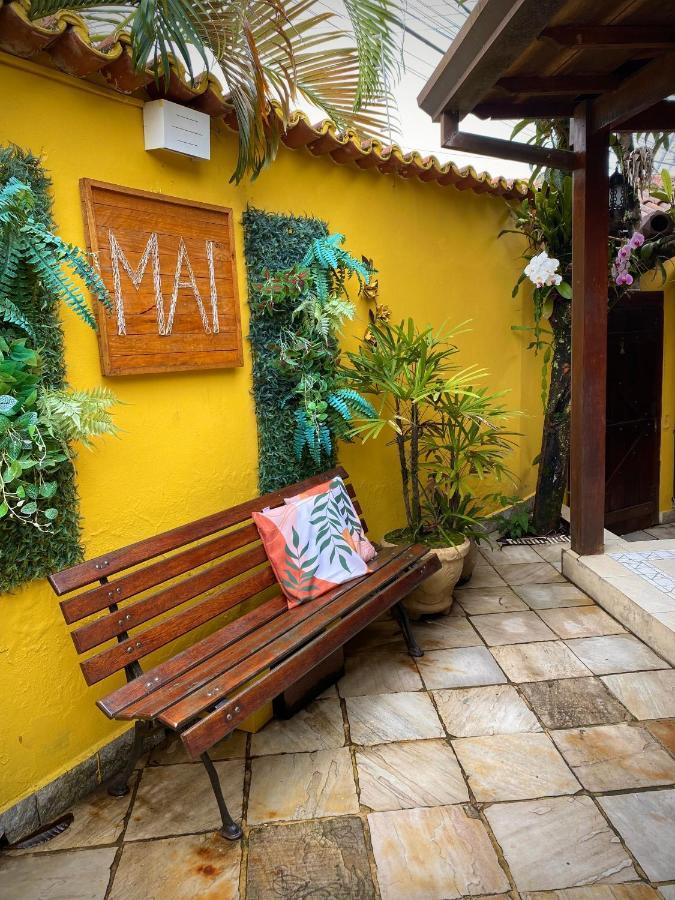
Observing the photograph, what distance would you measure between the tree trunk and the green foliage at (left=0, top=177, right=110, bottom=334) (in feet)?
12.4

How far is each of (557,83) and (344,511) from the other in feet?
8.24

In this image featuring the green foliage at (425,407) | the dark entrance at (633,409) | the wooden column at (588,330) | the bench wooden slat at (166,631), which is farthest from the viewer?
the dark entrance at (633,409)

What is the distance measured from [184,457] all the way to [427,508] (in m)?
1.76

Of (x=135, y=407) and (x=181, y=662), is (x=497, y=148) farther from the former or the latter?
(x=181, y=662)

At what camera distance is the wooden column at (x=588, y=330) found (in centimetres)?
378

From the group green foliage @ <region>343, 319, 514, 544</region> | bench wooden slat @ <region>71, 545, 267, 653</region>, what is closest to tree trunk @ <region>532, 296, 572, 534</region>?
green foliage @ <region>343, 319, 514, 544</region>

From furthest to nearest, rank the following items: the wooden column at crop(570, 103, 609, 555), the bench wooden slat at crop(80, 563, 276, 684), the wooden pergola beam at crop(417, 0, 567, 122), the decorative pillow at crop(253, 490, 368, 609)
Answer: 1. the wooden column at crop(570, 103, 609, 555)
2. the decorative pillow at crop(253, 490, 368, 609)
3. the wooden pergola beam at crop(417, 0, 567, 122)
4. the bench wooden slat at crop(80, 563, 276, 684)

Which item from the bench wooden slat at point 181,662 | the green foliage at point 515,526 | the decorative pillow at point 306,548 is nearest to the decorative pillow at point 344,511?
the decorative pillow at point 306,548

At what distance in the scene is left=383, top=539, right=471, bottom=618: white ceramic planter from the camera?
11.6ft

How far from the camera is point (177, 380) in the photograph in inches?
110

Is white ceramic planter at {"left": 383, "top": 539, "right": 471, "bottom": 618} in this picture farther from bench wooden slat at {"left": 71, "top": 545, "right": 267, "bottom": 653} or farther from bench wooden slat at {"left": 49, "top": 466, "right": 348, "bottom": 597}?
bench wooden slat at {"left": 71, "top": 545, "right": 267, "bottom": 653}

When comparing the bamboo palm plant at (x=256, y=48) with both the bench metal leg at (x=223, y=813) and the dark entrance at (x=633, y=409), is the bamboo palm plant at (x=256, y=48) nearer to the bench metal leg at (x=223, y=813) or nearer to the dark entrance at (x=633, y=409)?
the bench metal leg at (x=223, y=813)

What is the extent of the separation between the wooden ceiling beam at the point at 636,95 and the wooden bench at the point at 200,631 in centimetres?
269

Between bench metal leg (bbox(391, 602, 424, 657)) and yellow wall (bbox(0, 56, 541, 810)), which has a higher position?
yellow wall (bbox(0, 56, 541, 810))
